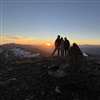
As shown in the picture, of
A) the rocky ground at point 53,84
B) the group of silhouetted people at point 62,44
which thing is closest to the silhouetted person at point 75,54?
the rocky ground at point 53,84

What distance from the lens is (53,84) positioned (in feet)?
43.5

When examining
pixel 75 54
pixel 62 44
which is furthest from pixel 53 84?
pixel 62 44

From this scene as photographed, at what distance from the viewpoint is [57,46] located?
20.5m

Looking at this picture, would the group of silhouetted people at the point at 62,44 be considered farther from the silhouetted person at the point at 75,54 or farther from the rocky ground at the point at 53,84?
the silhouetted person at the point at 75,54

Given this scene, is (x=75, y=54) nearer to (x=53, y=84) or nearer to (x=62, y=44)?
(x=53, y=84)

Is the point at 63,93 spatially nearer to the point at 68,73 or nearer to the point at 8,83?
the point at 68,73

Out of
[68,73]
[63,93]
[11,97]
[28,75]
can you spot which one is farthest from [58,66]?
[11,97]

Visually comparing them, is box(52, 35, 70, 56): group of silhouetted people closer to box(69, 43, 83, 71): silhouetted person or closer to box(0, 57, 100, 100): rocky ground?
box(0, 57, 100, 100): rocky ground

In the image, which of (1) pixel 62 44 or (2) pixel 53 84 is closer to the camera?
(2) pixel 53 84

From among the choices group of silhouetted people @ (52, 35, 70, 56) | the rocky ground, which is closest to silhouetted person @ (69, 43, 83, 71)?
the rocky ground

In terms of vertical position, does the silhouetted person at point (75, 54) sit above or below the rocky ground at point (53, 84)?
above

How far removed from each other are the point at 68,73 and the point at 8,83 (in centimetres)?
443

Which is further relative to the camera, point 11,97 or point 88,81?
point 88,81

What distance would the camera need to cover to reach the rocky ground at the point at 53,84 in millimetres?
11852
